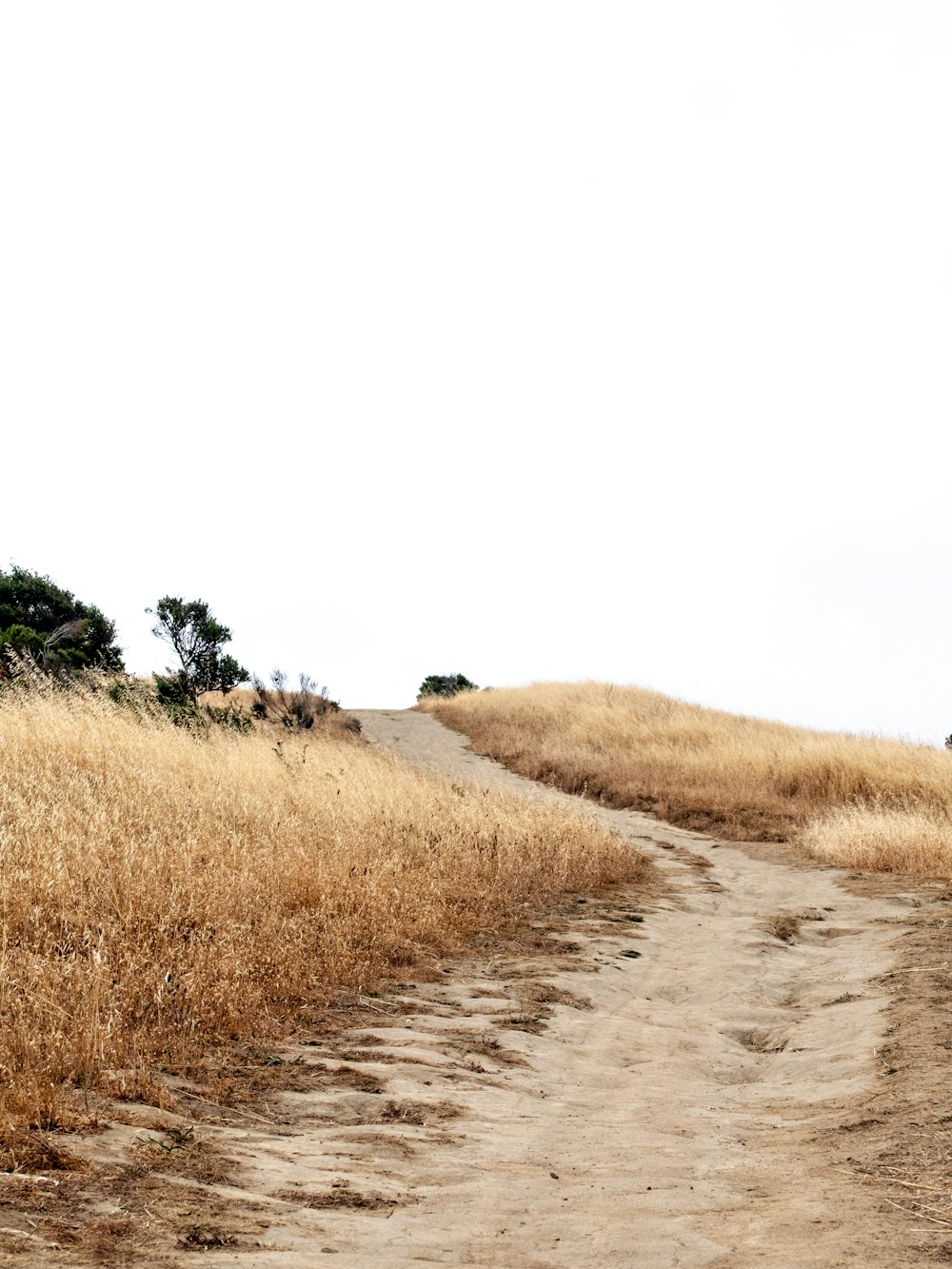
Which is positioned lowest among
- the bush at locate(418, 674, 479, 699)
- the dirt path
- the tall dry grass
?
the dirt path

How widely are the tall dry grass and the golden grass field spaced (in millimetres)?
3527

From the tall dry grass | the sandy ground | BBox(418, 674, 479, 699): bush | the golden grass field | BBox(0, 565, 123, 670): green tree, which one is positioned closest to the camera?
the sandy ground

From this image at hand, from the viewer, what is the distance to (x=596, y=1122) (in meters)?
4.54

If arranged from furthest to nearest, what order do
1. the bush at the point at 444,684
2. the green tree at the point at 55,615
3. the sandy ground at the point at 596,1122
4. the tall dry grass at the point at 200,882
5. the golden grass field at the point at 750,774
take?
the bush at the point at 444,684
the green tree at the point at 55,615
the golden grass field at the point at 750,774
the tall dry grass at the point at 200,882
the sandy ground at the point at 596,1122

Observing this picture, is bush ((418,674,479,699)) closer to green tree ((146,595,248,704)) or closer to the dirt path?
green tree ((146,595,248,704))

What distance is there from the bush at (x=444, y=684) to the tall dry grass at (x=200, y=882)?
105ft

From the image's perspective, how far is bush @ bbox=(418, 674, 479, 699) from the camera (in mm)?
45156

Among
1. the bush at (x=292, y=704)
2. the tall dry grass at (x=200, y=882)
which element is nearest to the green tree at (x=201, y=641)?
the bush at (x=292, y=704)

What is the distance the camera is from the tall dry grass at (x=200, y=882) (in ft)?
15.4

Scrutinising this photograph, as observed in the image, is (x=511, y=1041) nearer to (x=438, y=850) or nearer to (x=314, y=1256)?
(x=314, y=1256)

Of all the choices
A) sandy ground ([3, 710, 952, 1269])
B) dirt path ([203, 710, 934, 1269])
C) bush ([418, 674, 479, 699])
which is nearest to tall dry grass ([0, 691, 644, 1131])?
sandy ground ([3, 710, 952, 1269])

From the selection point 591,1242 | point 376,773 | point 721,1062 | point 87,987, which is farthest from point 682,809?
point 591,1242

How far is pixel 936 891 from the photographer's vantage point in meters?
10.5

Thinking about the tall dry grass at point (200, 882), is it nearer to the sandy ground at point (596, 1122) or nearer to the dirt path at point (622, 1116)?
the sandy ground at point (596, 1122)
